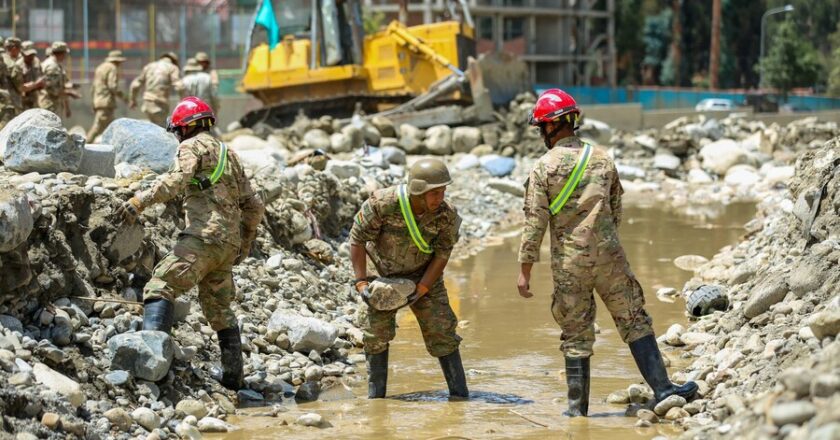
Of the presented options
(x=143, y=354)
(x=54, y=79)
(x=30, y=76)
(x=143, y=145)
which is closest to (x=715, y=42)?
(x=54, y=79)

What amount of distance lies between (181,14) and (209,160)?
2396cm

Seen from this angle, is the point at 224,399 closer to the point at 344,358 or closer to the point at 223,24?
the point at 344,358

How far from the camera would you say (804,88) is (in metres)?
53.4

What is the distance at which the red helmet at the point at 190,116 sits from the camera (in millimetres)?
6965

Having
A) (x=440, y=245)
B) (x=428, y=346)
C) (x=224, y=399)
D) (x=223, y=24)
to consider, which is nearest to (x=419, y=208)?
(x=440, y=245)

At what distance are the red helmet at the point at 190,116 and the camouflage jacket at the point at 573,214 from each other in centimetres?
197

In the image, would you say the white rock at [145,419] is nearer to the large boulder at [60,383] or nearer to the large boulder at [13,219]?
the large boulder at [60,383]

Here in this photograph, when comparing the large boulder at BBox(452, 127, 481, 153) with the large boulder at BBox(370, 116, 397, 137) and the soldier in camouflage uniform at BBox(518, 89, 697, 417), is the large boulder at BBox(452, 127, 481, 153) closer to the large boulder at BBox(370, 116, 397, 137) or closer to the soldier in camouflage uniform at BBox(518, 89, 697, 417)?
the large boulder at BBox(370, 116, 397, 137)

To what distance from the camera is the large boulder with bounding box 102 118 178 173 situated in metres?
9.51

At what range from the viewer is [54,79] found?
55.0 feet

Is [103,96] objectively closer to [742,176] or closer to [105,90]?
[105,90]

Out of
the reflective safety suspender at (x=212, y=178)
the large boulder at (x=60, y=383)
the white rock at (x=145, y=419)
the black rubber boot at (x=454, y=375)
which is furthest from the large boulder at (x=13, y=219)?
the black rubber boot at (x=454, y=375)

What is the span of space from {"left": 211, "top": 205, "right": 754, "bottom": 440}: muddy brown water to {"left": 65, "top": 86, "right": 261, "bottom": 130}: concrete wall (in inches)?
590

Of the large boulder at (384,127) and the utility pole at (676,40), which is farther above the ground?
the utility pole at (676,40)
